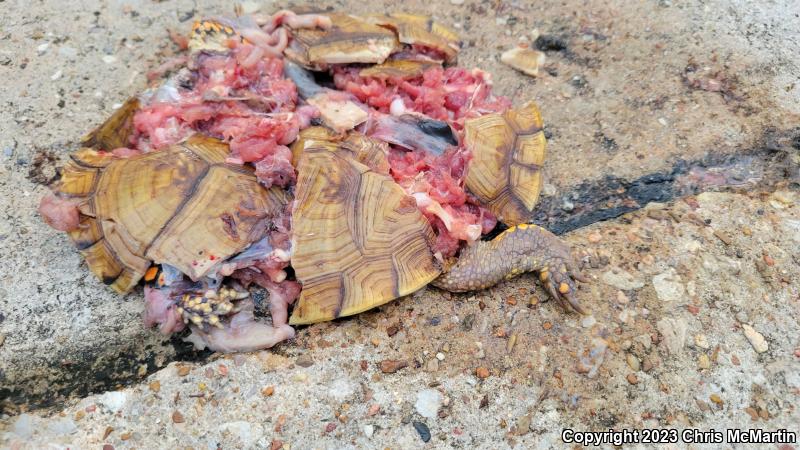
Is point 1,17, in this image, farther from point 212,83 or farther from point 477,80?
point 477,80

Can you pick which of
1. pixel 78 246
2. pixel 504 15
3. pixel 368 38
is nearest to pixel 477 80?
pixel 368 38

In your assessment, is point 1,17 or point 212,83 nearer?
point 212,83

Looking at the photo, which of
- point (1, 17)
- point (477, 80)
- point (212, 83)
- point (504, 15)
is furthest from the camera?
point (504, 15)

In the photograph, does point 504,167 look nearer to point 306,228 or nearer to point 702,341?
point 306,228

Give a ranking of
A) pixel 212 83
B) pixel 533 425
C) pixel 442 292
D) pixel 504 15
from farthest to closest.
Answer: pixel 504 15
pixel 212 83
pixel 442 292
pixel 533 425

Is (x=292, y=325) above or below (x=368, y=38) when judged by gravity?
below

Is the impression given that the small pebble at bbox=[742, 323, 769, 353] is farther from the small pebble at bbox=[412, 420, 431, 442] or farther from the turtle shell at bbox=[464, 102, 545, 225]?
the small pebble at bbox=[412, 420, 431, 442]

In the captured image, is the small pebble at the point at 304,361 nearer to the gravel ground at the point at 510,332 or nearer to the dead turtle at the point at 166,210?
the gravel ground at the point at 510,332
